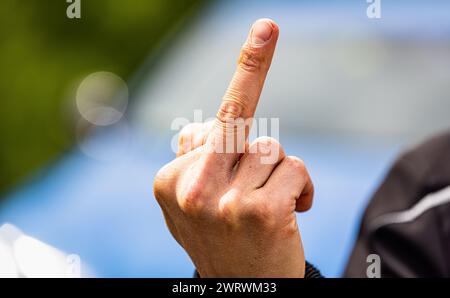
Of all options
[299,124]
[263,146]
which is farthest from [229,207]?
[299,124]

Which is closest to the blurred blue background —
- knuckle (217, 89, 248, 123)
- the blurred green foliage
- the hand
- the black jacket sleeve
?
the black jacket sleeve

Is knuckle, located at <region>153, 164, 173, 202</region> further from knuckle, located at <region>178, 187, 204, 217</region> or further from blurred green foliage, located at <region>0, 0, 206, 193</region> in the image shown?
blurred green foliage, located at <region>0, 0, 206, 193</region>

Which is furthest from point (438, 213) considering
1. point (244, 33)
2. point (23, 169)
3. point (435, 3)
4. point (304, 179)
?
point (23, 169)

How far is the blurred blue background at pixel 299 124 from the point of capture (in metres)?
2.96

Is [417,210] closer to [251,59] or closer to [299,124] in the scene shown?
[251,59]

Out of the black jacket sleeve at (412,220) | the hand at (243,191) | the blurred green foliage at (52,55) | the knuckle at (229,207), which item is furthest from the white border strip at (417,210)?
the blurred green foliage at (52,55)

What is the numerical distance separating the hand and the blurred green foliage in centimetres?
409

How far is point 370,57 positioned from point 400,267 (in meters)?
1.85

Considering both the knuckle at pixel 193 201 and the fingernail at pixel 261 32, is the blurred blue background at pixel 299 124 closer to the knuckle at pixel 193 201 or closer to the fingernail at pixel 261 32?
the knuckle at pixel 193 201

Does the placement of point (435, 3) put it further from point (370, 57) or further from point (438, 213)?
point (438, 213)

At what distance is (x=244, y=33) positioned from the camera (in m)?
4.03

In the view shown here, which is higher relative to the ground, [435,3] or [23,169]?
[435,3]

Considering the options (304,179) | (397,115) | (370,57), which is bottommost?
(304,179)

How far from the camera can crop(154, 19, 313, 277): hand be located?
4.28ft
